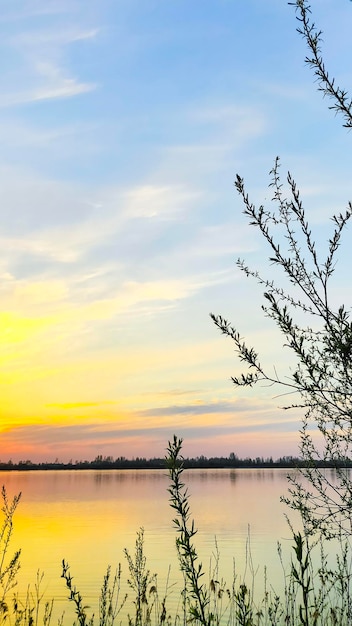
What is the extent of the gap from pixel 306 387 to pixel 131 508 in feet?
178

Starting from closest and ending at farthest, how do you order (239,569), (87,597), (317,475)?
(317,475) → (87,597) → (239,569)

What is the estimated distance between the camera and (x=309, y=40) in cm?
409

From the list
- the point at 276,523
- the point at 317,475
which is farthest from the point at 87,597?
the point at 276,523

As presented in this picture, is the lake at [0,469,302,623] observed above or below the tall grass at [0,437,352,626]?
below

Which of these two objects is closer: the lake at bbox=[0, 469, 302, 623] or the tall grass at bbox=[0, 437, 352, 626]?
the tall grass at bbox=[0, 437, 352, 626]

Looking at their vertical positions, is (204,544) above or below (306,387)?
below

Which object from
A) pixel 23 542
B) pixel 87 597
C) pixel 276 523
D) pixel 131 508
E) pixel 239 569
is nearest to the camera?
pixel 87 597

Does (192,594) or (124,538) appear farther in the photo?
(124,538)

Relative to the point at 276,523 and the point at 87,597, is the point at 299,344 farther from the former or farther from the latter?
the point at 276,523

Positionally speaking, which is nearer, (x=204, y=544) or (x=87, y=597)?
(x=87, y=597)

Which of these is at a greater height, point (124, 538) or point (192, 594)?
point (192, 594)

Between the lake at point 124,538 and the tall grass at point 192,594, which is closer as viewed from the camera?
the tall grass at point 192,594

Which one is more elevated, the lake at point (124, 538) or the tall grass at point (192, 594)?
the tall grass at point (192, 594)

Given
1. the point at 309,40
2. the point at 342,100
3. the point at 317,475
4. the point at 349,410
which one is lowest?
the point at 317,475
